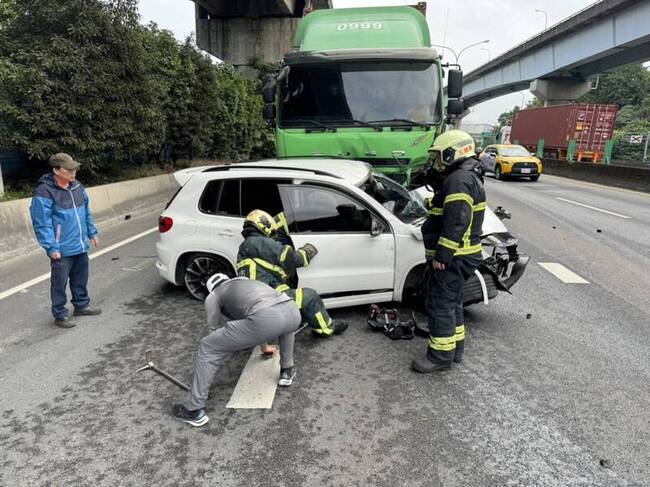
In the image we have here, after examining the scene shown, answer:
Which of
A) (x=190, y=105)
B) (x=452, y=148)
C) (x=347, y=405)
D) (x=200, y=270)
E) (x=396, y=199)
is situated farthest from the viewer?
(x=190, y=105)

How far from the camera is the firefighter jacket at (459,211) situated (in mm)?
3459

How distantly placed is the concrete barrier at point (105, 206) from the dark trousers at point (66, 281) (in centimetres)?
306

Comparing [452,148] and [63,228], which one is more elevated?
[452,148]

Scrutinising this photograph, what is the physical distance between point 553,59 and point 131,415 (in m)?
32.6

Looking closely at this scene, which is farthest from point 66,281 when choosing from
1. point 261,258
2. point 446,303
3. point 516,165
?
point 516,165

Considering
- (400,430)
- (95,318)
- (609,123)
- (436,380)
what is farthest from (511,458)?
(609,123)

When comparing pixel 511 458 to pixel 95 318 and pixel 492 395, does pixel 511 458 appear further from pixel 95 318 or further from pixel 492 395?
pixel 95 318

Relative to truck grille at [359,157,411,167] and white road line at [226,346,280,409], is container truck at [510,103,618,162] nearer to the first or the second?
truck grille at [359,157,411,167]

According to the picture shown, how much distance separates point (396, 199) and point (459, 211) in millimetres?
1675

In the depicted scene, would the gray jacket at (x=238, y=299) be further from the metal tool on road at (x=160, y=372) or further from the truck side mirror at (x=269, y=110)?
the truck side mirror at (x=269, y=110)

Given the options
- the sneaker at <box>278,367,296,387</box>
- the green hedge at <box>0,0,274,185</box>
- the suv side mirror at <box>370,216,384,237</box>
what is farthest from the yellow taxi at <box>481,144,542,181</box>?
the sneaker at <box>278,367,296,387</box>

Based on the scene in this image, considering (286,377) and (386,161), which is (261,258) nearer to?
(286,377)

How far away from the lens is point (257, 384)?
11.6 ft

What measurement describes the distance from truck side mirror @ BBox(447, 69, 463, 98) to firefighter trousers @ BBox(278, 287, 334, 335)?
4830 millimetres
